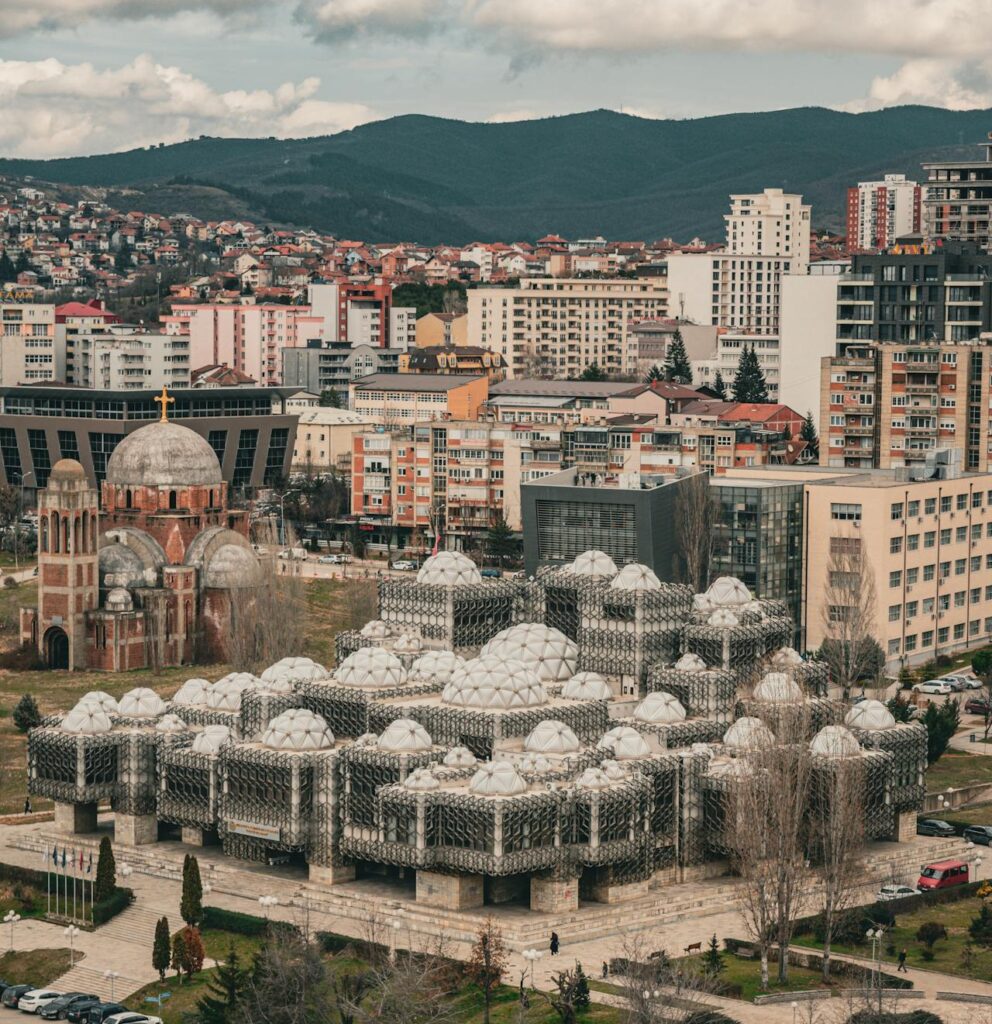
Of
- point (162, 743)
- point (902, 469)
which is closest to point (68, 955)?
point (162, 743)

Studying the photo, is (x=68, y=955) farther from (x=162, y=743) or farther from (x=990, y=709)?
(x=990, y=709)

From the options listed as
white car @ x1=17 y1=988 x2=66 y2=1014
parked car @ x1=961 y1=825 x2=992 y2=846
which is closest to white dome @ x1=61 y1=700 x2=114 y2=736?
white car @ x1=17 y1=988 x2=66 y2=1014

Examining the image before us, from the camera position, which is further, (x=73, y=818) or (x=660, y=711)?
(x=73, y=818)

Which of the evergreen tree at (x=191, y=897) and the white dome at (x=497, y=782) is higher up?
the white dome at (x=497, y=782)

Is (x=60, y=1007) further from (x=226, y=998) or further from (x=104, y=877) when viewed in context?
(x=104, y=877)

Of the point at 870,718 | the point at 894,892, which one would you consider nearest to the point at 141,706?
the point at 870,718

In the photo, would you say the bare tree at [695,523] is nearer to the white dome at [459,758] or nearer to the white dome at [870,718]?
the white dome at [870,718]

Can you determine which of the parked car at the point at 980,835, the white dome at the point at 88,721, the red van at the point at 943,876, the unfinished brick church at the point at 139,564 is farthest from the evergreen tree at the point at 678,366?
the red van at the point at 943,876
